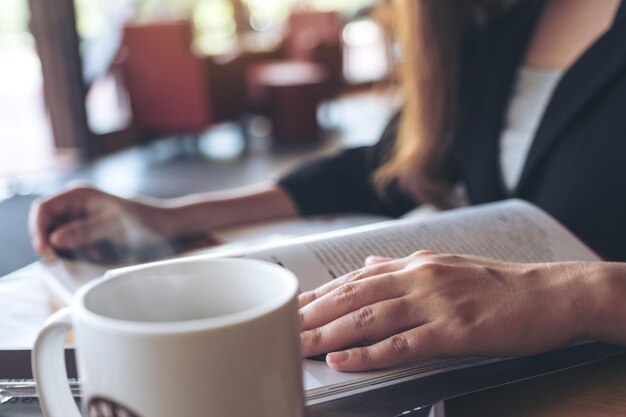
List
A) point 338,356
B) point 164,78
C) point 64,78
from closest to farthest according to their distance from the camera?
point 338,356, point 64,78, point 164,78

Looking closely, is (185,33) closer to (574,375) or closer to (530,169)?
(530,169)

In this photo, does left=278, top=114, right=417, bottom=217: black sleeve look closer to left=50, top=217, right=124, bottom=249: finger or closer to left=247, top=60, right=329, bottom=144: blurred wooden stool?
left=50, top=217, right=124, bottom=249: finger

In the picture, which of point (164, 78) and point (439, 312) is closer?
point (439, 312)

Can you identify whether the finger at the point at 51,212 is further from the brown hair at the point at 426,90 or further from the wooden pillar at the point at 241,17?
the wooden pillar at the point at 241,17

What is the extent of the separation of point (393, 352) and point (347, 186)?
1.79ft

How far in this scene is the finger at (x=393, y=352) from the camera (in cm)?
38

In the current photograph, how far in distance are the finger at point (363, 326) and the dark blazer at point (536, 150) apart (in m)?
0.41

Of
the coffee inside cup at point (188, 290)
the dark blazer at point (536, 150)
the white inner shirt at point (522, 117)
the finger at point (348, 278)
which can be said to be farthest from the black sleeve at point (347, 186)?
the coffee inside cup at point (188, 290)

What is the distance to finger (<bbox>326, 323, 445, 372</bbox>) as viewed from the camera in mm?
382

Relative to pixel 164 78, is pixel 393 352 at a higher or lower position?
higher

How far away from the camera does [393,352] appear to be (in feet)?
1.27

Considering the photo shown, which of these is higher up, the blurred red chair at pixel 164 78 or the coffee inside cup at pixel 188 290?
the coffee inside cup at pixel 188 290

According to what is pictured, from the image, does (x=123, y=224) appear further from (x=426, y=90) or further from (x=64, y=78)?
(x=64, y=78)

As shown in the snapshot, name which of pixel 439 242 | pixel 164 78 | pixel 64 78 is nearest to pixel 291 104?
pixel 164 78
